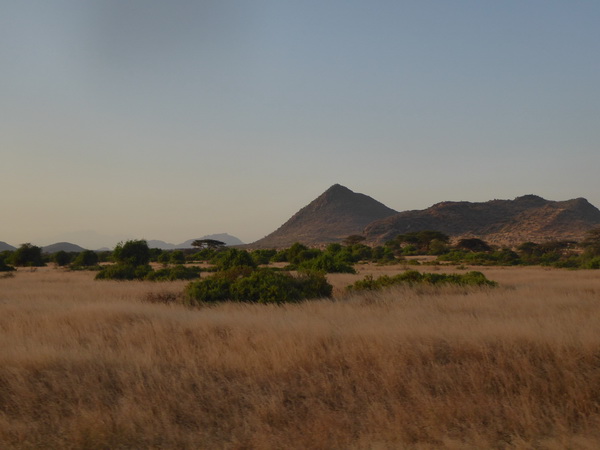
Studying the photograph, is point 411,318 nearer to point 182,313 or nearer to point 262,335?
point 262,335

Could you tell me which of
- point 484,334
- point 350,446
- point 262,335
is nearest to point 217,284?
point 262,335

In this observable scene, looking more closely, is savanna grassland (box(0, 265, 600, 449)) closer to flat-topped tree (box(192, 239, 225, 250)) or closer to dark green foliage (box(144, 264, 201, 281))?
dark green foliage (box(144, 264, 201, 281))

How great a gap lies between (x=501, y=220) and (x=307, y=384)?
466 ft

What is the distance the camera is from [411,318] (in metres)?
9.15

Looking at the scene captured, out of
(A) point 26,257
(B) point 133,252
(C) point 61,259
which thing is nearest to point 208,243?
(C) point 61,259

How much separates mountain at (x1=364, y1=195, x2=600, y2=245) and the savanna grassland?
335 feet

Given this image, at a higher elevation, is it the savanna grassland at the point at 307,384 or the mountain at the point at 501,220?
the mountain at the point at 501,220

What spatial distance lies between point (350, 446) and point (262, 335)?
3.49 metres

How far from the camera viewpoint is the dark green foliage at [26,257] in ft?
161

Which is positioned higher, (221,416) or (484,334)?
(484,334)

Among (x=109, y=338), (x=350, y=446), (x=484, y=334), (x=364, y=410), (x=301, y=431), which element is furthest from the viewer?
(x=109, y=338)

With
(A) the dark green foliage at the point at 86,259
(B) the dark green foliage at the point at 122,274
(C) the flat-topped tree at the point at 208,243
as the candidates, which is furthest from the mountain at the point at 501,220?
(B) the dark green foliage at the point at 122,274

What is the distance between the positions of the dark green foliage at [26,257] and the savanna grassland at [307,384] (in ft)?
153

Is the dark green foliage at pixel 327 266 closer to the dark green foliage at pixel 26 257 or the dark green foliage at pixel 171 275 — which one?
the dark green foliage at pixel 171 275
